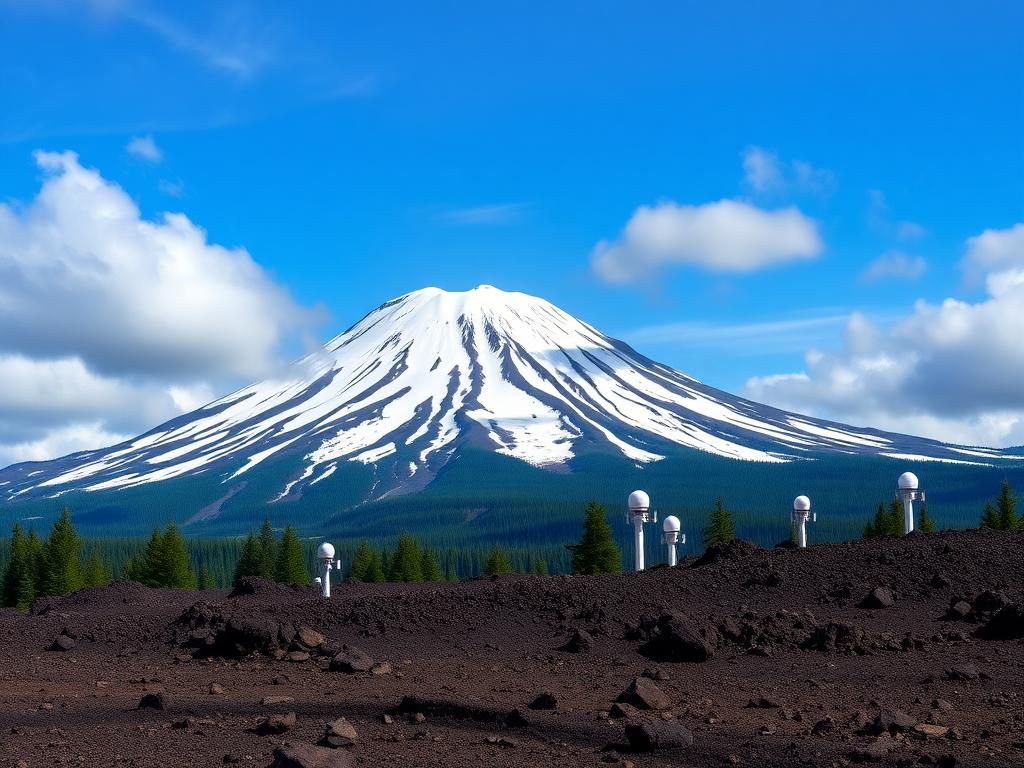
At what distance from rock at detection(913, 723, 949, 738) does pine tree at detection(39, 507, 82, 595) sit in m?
48.6

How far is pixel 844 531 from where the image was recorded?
391 ft

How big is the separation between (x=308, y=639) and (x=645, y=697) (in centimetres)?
628

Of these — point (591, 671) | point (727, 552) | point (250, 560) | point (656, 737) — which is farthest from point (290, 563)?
point (656, 737)

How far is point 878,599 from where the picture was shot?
18047mm

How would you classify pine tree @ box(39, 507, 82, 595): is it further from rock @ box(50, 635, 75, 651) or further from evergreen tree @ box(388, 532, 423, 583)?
rock @ box(50, 635, 75, 651)

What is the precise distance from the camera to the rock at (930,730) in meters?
10.2

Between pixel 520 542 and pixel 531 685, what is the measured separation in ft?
398

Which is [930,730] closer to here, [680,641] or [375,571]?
[680,641]

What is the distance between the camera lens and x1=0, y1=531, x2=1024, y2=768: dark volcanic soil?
1016 cm

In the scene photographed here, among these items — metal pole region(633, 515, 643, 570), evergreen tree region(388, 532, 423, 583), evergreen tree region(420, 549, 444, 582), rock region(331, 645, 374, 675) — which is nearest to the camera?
rock region(331, 645, 374, 675)

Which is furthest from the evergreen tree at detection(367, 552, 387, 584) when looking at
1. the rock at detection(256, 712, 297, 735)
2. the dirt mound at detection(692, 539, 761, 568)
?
the rock at detection(256, 712, 297, 735)

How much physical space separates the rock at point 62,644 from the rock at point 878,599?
1248 centimetres

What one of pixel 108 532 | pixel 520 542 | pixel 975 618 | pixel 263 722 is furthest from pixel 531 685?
pixel 108 532

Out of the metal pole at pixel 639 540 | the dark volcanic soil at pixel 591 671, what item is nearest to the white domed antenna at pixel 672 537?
the metal pole at pixel 639 540
